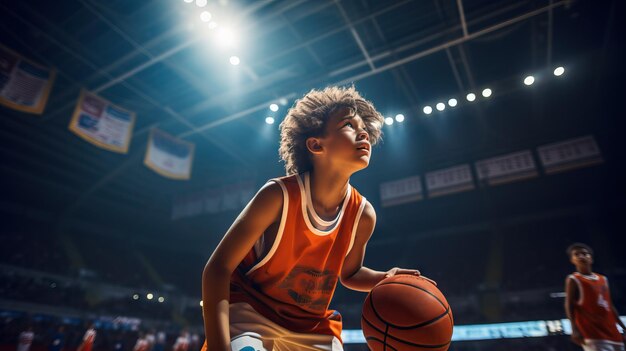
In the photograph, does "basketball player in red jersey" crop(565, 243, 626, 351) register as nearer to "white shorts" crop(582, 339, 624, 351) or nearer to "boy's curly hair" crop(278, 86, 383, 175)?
"white shorts" crop(582, 339, 624, 351)

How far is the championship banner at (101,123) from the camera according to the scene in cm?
750

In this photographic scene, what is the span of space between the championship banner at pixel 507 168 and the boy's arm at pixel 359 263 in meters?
8.74

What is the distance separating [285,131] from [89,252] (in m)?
17.0

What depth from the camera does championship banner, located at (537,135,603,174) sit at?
859 centimetres

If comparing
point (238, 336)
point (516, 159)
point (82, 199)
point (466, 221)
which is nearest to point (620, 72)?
point (516, 159)

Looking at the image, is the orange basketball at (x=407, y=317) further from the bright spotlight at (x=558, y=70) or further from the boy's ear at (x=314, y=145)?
the bright spotlight at (x=558, y=70)

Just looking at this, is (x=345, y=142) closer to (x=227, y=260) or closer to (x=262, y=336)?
(x=227, y=260)

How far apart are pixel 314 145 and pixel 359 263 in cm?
75

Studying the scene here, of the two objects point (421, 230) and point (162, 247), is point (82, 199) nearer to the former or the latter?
point (162, 247)

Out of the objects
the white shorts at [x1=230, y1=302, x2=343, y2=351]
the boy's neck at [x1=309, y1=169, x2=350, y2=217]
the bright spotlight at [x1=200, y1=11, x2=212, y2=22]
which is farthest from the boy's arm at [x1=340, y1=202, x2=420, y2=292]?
the bright spotlight at [x1=200, y1=11, x2=212, y2=22]

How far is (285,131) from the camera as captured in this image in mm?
2047

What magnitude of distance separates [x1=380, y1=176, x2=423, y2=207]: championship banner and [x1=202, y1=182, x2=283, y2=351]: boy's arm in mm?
9814

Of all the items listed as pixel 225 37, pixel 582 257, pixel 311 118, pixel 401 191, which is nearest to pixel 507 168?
pixel 401 191

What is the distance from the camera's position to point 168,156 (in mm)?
9242
